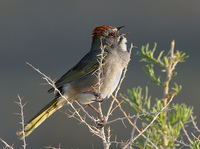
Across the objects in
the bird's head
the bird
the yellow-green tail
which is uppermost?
the bird's head

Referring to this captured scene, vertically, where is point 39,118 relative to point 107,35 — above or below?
below

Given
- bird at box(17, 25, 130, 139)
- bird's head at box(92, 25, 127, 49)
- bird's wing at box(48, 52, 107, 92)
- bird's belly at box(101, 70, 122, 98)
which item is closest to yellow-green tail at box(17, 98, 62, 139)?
bird at box(17, 25, 130, 139)

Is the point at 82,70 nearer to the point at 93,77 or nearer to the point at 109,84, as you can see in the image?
the point at 93,77

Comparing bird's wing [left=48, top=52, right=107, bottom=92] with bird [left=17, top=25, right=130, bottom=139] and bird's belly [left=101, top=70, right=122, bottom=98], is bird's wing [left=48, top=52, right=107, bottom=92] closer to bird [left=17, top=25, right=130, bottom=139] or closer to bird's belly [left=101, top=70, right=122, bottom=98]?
bird [left=17, top=25, right=130, bottom=139]

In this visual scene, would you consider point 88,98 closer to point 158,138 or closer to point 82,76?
point 82,76

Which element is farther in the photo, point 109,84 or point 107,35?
point 107,35

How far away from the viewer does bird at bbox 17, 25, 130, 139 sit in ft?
12.7

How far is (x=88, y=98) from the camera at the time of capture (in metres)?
3.95

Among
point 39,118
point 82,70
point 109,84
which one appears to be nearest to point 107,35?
point 82,70

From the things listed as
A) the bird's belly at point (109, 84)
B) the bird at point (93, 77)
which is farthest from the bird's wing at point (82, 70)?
the bird's belly at point (109, 84)

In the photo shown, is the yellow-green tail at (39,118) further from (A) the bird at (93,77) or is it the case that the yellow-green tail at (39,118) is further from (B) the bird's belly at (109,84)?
(B) the bird's belly at (109,84)

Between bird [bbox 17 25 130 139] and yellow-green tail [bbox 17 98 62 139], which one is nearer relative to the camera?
yellow-green tail [bbox 17 98 62 139]

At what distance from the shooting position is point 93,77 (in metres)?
4.00

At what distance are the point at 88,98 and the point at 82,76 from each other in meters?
0.28
